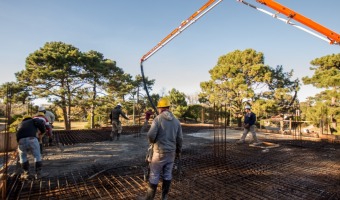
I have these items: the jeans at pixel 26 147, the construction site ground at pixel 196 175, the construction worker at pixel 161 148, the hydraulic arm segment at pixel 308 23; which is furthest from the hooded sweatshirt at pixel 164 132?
the hydraulic arm segment at pixel 308 23

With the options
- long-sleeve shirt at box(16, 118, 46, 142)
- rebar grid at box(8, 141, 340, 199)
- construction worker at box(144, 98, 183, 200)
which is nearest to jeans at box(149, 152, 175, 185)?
construction worker at box(144, 98, 183, 200)

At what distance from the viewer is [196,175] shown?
16.2 ft

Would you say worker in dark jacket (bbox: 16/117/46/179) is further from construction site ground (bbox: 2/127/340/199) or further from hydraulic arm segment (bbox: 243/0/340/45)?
hydraulic arm segment (bbox: 243/0/340/45)

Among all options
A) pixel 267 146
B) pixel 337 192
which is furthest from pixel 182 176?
pixel 267 146

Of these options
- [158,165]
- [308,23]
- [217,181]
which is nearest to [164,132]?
[158,165]

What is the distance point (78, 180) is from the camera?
4523mm

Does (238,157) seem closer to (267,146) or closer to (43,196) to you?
(267,146)

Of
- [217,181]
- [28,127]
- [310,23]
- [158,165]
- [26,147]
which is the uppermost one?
[310,23]

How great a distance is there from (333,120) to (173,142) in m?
17.3

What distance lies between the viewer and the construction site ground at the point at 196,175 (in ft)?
12.8

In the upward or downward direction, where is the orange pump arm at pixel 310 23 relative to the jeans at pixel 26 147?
upward

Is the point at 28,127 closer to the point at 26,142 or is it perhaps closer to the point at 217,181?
the point at 26,142

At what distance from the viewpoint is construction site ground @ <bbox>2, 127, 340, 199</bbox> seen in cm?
392

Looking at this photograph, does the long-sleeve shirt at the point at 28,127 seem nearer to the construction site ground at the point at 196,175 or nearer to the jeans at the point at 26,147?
the jeans at the point at 26,147
